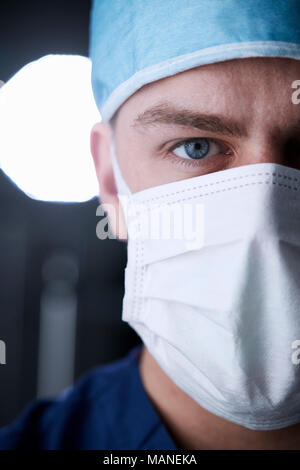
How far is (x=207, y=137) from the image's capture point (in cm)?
85

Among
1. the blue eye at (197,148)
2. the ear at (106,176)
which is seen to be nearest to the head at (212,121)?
the blue eye at (197,148)

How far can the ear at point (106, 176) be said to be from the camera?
1008 millimetres

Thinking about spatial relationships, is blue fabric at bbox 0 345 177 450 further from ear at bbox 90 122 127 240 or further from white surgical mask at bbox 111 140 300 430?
ear at bbox 90 122 127 240

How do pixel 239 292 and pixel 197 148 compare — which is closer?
pixel 239 292

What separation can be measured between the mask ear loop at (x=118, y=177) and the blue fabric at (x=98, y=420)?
0.48 metres

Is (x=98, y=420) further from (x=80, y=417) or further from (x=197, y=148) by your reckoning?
(x=197, y=148)

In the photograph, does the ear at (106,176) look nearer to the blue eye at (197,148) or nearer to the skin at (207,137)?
the skin at (207,137)

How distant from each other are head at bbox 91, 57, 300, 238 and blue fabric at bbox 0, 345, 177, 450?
0.52m

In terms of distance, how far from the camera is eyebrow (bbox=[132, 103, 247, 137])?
0.80 m

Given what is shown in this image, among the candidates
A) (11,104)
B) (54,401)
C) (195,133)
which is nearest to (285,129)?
(195,133)

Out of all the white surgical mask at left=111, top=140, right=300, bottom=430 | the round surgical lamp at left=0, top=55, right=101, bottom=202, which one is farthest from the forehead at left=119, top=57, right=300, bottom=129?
the round surgical lamp at left=0, top=55, right=101, bottom=202

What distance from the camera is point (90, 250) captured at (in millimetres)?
1822

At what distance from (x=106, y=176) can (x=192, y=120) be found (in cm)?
29

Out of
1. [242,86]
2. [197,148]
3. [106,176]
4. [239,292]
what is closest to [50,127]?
[106,176]
